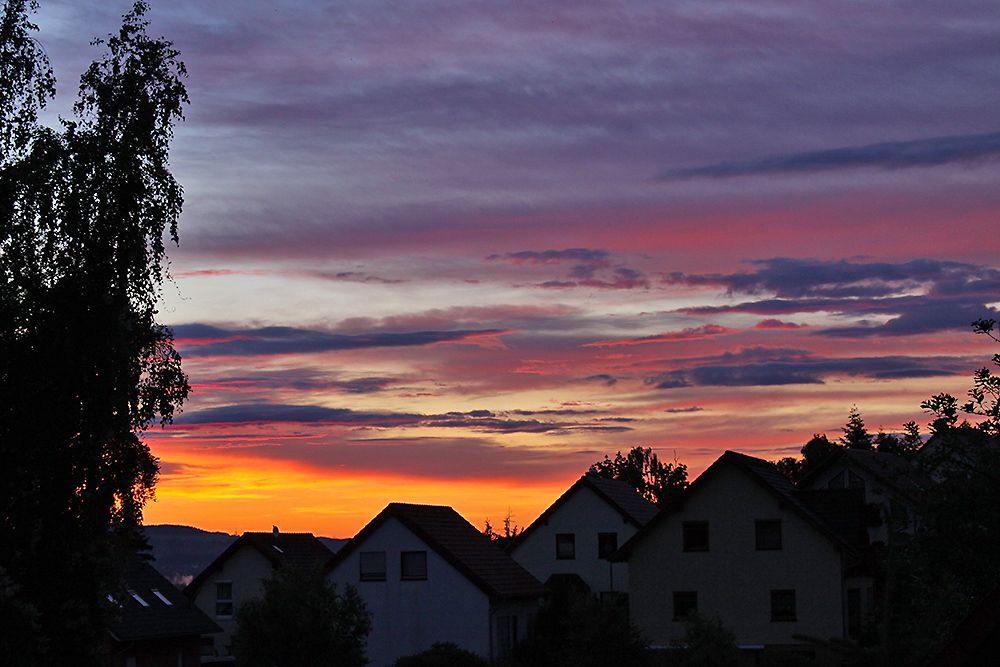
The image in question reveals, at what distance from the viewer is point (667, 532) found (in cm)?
4612

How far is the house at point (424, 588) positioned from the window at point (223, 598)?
18961 mm

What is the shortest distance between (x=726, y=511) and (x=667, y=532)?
2862 millimetres

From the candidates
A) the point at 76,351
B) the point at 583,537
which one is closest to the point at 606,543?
the point at 583,537

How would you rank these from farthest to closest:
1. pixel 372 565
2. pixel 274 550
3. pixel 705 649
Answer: pixel 274 550 → pixel 372 565 → pixel 705 649

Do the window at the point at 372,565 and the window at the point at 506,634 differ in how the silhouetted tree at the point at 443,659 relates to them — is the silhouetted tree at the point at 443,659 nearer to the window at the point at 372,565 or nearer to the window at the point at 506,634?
the window at the point at 506,634

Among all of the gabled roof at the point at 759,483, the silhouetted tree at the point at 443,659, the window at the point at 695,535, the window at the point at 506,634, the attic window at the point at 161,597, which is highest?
the gabled roof at the point at 759,483

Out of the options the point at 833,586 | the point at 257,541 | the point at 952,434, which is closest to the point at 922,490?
the point at 952,434

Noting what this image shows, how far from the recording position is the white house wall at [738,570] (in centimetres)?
4331

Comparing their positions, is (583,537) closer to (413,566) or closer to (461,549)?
(461,549)

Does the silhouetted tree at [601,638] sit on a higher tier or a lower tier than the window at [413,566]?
lower

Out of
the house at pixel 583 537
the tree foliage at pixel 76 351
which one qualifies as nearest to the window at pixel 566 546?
the house at pixel 583 537

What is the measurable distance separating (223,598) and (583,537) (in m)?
24.6

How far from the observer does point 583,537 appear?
69.9 meters

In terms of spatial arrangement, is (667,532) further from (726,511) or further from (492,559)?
(492,559)
